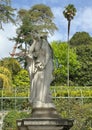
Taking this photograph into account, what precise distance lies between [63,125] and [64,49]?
52874 millimetres

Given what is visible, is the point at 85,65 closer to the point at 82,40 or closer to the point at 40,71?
the point at 82,40

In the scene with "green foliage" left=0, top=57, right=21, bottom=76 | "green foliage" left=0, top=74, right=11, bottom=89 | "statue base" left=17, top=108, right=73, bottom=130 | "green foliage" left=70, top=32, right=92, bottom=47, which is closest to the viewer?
"statue base" left=17, top=108, right=73, bottom=130

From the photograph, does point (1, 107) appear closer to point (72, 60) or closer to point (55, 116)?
point (55, 116)

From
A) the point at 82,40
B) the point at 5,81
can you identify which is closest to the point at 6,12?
the point at 5,81

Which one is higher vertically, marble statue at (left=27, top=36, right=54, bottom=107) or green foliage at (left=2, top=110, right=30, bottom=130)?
marble statue at (left=27, top=36, right=54, bottom=107)

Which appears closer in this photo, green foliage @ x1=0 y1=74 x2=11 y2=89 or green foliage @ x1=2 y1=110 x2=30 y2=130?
green foliage @ x1=2 y1=110 x2=30 y2=130

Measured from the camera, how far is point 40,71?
1280 centimetres

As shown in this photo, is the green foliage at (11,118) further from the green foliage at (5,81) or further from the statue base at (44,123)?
the statue base at (44,123)

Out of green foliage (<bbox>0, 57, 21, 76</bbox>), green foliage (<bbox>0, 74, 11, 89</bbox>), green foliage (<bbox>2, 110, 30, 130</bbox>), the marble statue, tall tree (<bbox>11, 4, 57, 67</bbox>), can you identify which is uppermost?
tall tree (<bbox>11, 4, 57, 67</bbox>)

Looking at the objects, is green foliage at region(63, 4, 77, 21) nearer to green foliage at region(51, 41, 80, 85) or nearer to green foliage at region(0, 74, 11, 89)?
green foliage at region(51, 41, 80, 85)

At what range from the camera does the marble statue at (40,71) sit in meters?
12.6

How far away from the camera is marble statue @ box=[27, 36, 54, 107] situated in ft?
41.5

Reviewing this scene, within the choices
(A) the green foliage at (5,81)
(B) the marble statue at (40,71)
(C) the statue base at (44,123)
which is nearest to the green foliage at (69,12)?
(A) the green foliage at (5,81)

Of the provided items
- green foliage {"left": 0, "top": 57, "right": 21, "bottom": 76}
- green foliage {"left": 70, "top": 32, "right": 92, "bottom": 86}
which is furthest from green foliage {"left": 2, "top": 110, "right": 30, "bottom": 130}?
green foliage {"left": 70, "top": 32, "right": 92, "bottom": 86}
